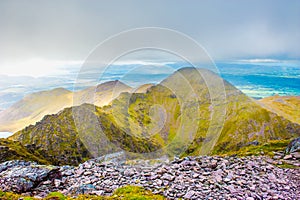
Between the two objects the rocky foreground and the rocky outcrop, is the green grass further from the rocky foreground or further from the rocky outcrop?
the rocky outcrop

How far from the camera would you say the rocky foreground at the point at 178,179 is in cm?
1547

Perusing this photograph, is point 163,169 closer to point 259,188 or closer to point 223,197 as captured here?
point 223,197

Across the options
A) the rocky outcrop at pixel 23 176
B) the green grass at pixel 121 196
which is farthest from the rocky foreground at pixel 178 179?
the green grass at pixel 121 196

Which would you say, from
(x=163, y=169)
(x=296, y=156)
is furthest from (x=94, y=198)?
(x=296, y=156)

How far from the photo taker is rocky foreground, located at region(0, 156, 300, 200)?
50.8ft

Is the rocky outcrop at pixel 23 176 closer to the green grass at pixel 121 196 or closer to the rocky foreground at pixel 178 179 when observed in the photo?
the rocky foreground at pixel 178 179

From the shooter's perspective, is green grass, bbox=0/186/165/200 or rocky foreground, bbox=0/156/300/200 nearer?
green grass, bbox=0/186/165/200

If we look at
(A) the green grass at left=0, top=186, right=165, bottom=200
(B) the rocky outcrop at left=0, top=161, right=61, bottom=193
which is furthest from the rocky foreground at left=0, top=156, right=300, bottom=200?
(A) the green grass at left=0, top=186, right=165, bottom=200

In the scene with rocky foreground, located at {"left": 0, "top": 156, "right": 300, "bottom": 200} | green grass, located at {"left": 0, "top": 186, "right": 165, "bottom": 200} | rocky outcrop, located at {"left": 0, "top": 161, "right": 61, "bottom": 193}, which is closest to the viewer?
green grass, located at {"left": 0, "top": 186, "right": 165, "bottom": 200}

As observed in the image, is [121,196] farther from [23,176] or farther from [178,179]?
[23,176]

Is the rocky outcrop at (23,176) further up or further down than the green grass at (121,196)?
further down

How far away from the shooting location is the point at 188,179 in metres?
16.9

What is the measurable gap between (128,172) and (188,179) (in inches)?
191

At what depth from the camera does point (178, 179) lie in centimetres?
1706
